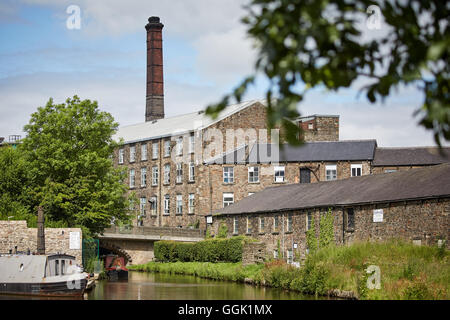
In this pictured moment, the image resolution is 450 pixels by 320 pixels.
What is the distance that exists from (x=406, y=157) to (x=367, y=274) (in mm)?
33364

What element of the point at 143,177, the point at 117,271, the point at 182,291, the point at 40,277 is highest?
the point at 143,177

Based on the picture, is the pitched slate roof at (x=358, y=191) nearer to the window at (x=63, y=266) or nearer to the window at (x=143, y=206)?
the window at (x=63, y=266)

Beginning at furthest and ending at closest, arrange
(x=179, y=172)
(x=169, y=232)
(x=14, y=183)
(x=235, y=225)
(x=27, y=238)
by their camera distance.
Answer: (x=179, y=172) < (x=169, y=232) < (x=235, y=225) < (x=14, y=183) < (x=27, y=238)

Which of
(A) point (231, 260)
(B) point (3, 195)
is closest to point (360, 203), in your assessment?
(A) point (231, 260)

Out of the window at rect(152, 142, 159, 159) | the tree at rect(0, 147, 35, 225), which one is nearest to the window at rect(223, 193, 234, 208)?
the window at rect(152, 142, 159, 159)

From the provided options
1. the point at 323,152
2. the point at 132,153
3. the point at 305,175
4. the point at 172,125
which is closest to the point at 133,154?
the point at 132,153

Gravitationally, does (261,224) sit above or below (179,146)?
below

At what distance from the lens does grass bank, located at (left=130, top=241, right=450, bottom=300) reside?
1018 inches

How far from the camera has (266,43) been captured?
302 inches

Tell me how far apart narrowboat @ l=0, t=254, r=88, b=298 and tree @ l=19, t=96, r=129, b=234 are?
12805 millimetres

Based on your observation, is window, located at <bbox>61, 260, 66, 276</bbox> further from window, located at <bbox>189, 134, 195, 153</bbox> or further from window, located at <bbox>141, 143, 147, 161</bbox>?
window, located at <bbox>141, 143, 147, 161</bbox>

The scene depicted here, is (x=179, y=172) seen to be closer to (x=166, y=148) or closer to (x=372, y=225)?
(x=166, y=148)

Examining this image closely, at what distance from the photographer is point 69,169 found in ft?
153

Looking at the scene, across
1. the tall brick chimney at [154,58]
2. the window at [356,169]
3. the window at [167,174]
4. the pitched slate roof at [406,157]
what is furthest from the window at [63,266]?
the tall brick chimney at [154,58]
